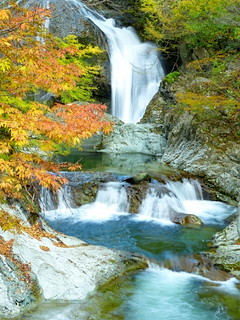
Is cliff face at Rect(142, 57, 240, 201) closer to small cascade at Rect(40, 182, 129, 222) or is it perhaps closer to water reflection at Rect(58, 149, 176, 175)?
water reflection at Rect(58, 149, 176, 175)

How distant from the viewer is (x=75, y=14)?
72.9ft

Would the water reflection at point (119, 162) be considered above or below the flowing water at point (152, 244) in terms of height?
above

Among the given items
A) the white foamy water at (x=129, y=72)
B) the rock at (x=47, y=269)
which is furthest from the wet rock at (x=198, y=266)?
the white foamy water at (x=129, y=72)

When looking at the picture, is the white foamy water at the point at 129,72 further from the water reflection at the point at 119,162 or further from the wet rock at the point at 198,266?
the wet rock at the point at 198,266

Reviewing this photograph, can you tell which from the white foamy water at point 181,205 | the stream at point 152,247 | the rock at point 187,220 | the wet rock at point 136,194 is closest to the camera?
the stream at point 152,247

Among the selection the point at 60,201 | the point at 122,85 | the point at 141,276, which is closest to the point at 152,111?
the point at 122,85

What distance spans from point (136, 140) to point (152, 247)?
1019cm

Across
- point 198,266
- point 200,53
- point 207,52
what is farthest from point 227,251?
point 200,53

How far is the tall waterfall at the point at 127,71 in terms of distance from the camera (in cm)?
2148

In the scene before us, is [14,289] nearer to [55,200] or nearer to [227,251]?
[227,251]

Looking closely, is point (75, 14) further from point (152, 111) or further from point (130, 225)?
point (130, 225)

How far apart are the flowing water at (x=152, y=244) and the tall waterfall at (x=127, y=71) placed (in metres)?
10.9

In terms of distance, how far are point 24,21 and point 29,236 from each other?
314 cm

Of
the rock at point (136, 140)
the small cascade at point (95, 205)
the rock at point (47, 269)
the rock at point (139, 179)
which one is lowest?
the small cascade at point (95, 205)
